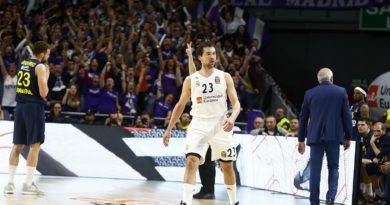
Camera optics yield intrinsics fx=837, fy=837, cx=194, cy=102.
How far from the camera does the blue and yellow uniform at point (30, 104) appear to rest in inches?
459

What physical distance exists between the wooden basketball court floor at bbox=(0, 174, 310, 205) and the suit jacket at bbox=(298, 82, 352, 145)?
5.81 feet

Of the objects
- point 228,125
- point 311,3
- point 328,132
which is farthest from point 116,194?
point 311,3

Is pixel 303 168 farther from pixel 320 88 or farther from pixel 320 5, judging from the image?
pixel 320 5

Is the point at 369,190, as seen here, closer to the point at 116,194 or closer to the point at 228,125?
the point at 116,194

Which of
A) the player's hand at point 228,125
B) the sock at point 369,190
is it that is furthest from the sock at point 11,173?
the sock at point 369,190

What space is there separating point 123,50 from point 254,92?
3628 millimetres

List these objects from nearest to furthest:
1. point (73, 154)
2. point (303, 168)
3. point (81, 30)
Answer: point (303, 168) < point (73, 154) < point (81, 30)

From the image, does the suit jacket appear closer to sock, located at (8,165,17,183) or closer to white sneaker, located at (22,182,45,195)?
white sneaker, located at (22,182,45,195)

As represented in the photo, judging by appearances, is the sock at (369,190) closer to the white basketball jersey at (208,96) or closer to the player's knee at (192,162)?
the white basketball jersey at (208,96)

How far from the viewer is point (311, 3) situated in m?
25.1

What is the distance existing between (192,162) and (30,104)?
9.65ft

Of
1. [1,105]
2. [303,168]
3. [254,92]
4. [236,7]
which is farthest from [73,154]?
[236,7]

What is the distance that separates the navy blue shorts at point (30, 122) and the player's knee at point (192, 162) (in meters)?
2.77

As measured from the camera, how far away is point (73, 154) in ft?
54.8
